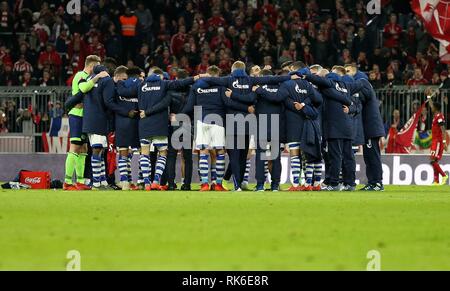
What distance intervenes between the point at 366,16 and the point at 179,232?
26.0 meters

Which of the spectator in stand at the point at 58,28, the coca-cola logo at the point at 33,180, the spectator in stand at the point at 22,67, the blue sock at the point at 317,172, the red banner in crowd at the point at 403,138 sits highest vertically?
the spectator in stand at the point at 58,28

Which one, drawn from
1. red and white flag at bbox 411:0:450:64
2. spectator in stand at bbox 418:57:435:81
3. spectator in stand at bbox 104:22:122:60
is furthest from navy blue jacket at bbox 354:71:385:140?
spectator in stand at bbox 104:22:122:60

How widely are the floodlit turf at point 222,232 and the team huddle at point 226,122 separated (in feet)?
9.78

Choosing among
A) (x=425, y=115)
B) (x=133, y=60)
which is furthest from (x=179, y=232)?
(x=133, y=60)

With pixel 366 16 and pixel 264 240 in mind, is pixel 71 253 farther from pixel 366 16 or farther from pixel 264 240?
pixel 366 16

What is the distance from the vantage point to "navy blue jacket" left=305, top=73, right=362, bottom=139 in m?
23.3

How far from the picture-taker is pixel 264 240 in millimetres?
12836

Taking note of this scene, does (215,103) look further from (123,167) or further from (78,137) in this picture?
(78,137)

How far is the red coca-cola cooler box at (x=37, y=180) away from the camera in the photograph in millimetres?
25234

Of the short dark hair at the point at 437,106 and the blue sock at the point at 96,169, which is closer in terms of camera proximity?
the blue sock at the point at 96,169

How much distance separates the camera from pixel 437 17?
31969 millimetres

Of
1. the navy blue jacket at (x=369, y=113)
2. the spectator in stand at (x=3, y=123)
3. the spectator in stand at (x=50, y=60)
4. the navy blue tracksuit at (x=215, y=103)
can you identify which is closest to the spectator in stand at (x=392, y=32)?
the spectator in stand at (x=50, y=60)

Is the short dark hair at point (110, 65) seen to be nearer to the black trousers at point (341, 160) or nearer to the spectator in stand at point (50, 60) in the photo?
the black trousers at point (341, 160)

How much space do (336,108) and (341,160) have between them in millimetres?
1072
